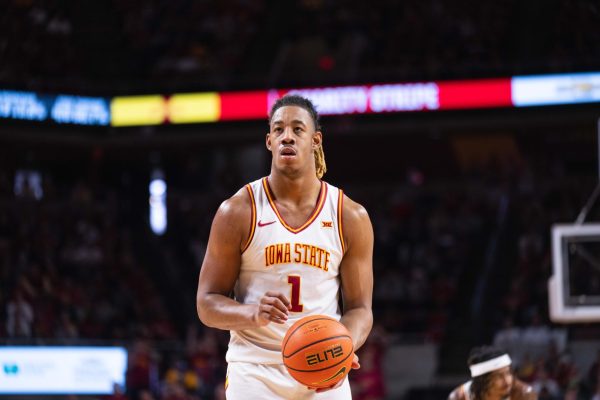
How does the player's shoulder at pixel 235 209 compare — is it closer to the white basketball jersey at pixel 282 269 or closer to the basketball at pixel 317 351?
the white basketball jersey at pixel 282 269

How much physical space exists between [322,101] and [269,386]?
15232 mm

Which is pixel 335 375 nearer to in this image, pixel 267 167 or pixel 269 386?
pixel 269 386

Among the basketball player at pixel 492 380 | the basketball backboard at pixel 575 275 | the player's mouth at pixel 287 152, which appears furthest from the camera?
the basketball backboard at pixel 575 275

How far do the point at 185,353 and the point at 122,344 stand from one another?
1.19 m

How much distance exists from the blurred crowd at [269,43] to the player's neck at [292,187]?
43.5 ft

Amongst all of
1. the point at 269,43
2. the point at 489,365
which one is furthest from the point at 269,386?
the point at 269,43

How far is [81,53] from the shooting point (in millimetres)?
21844

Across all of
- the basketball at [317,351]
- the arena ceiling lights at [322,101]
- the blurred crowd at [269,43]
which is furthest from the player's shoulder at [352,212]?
the arena ceiling lights at [322,101]

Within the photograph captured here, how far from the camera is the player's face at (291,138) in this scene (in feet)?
15.9

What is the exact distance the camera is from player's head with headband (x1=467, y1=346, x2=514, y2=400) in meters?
7.14

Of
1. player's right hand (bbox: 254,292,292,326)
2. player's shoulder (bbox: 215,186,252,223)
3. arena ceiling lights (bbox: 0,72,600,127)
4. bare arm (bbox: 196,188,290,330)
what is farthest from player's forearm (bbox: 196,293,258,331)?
arena ceiling lights (bbox: 0,72,600,127)

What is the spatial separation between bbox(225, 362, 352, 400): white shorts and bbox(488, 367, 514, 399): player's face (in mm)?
2565

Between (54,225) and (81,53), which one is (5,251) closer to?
(54,225)

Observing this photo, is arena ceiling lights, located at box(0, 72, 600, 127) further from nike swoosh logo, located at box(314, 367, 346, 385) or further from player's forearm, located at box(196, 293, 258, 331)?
nike swoosh logo, located at box(314, 367, 346, 385)
